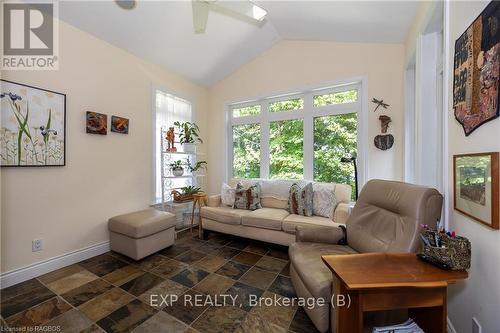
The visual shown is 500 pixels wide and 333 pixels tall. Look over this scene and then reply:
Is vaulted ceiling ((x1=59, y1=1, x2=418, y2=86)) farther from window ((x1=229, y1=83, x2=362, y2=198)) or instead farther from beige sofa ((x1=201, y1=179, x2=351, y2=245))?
beige sofa ((x1=201, y1=179, x2=351, y2=245))

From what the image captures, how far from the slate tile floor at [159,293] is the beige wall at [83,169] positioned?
38 cm

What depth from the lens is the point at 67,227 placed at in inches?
92.4

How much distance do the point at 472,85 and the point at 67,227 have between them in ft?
12.1

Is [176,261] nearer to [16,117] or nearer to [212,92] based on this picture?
[16,117]

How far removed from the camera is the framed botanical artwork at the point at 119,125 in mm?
2754

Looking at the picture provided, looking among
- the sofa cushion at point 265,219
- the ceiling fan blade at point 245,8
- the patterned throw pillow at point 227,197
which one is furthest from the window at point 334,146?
the ceiling fan blade at point 245,8

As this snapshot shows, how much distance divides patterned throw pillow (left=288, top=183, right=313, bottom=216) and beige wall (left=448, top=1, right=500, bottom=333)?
1.51 meters

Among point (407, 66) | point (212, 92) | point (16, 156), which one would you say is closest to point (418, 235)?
point (407, 66)

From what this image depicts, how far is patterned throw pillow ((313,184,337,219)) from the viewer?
8.92 ft

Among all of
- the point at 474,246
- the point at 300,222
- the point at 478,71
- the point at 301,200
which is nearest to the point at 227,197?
the point at 301,200

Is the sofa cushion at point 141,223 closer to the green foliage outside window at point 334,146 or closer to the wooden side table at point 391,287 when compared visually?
the wooden side table at point 391,287

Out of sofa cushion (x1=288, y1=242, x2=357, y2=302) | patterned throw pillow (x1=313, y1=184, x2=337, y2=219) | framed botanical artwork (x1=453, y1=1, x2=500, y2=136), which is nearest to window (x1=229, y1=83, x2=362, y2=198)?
patterned throw pillow (x1=313, y1=184, x2=337, y2=219)

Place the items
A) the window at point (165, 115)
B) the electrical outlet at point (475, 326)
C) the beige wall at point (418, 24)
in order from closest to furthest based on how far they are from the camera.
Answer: the electrical outlet at point (475, 326) → the beige wall at point (418, 24) → the window at point (165, 115)

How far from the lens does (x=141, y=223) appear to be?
244 centimetres
